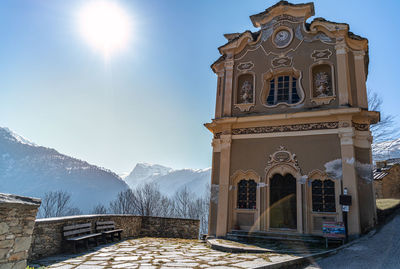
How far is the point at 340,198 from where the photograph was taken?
986 centimetres

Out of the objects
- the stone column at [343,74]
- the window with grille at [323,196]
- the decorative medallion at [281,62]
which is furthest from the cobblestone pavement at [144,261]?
the decorative medallion at [281,62]

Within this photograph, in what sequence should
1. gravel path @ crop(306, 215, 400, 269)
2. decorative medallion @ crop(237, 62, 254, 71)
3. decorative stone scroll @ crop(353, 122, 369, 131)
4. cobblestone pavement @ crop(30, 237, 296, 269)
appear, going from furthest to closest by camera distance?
decorative medallion @ crop(237, 62, 254, 71) → decorative stone scroll @ crop(353, 122, 369, 131) → gravel path @ crop(306, 215, 400, 269) → cobblestone pavement @ crop(30, 237, 296, 269)

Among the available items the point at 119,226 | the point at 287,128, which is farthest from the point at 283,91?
the point at 119,226

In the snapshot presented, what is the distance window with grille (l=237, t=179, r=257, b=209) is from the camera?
1211 centimetres

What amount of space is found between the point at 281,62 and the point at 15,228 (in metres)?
12.0

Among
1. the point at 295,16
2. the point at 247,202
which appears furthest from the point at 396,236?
the point at 295,16

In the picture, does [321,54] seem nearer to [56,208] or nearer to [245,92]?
[245,92]

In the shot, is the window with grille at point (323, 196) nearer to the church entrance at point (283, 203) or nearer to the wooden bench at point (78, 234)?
the church entrance at point (283, 203)

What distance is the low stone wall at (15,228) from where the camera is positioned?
4.52 m

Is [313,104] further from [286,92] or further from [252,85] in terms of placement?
→ [252,85]

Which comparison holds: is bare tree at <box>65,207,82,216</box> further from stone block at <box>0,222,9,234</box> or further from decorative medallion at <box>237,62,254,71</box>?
stone block at <box>0,222,9,234</box>

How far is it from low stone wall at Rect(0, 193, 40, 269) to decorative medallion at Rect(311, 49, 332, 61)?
12.0 meters

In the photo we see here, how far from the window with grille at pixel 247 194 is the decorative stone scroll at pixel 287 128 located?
7.16 feet

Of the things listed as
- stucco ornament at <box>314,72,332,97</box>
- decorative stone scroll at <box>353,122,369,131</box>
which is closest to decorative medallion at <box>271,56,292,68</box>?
stucco ornament at <box>314,72,332,97</box>
